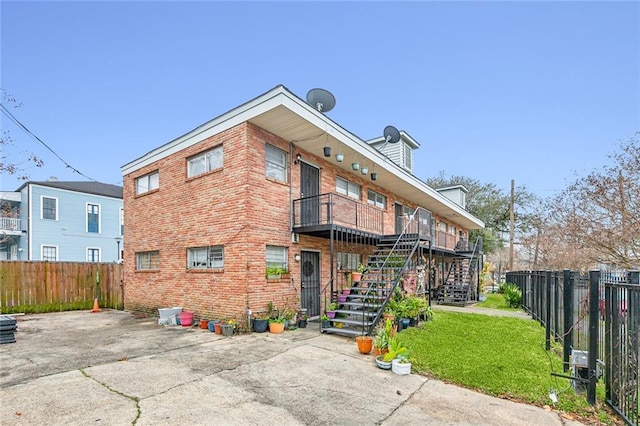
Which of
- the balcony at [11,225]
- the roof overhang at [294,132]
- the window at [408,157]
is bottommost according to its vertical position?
the balcony at [11,225]

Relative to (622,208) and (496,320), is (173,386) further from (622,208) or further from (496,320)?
(622,208)

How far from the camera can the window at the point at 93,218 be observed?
1011 inches

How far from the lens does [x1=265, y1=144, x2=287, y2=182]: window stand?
1000 cm

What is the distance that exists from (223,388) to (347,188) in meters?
9.56

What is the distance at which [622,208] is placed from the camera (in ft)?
41.5

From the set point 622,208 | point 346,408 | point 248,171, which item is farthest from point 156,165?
point 622,208

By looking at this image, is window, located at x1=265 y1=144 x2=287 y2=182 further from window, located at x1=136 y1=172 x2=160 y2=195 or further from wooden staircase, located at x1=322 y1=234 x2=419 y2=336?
window, located at x1=136 y1=172 x2=160 y2=195

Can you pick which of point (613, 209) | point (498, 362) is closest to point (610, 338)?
point (498, 362)

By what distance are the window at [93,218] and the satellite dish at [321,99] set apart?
74.1 feet

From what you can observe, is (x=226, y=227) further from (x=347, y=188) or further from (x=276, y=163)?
(x=347, y=188)

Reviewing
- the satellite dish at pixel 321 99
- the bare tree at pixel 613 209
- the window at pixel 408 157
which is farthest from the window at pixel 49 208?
the bare tree at pixel 613 209

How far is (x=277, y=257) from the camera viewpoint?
1002 centimetres

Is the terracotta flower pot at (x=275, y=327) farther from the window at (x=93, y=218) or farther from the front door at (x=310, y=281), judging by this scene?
the window at (x=93, y=218)

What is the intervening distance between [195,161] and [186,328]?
515 cm
